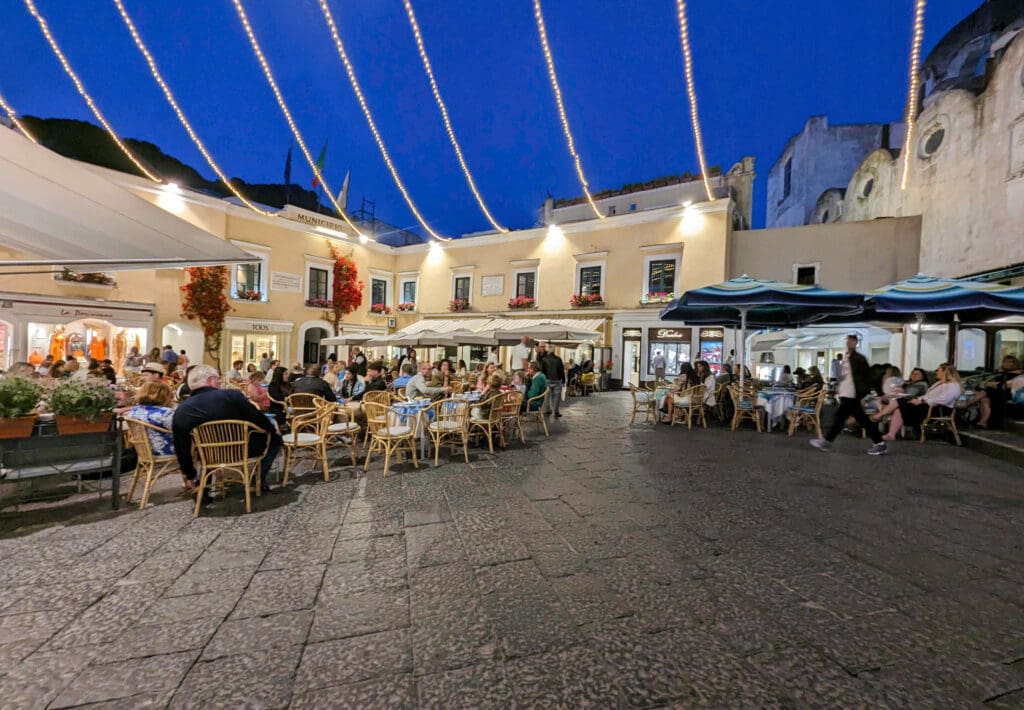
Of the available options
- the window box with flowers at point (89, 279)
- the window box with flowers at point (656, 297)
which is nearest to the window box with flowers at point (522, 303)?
the window box with flowers at point (656, 297)

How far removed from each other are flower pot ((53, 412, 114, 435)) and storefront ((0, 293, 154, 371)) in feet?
36.9

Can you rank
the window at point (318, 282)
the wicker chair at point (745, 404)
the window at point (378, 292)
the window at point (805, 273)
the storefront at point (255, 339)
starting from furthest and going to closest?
the window at point (378, 292) < the window at point (318, 282) < the storefront at point (255, 339) < the window at point (805, 273) < the wicker chair at point (745, 404)

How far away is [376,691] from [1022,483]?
6.54m

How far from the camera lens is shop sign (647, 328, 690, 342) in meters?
16.0

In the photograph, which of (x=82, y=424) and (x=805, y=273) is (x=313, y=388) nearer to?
(x=82, y=424)

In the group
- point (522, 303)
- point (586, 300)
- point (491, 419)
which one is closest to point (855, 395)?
point (491, 419)

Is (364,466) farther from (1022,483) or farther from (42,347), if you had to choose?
(42,347)

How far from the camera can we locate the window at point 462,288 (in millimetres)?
20703

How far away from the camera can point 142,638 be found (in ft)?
6.57

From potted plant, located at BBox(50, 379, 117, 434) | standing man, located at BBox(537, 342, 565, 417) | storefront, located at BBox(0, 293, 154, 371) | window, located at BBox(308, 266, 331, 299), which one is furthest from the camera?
window, located at BBox(308, 266, 331, 299)

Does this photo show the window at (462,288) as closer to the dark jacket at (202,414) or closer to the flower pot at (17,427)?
the dark jacket at (202,414)

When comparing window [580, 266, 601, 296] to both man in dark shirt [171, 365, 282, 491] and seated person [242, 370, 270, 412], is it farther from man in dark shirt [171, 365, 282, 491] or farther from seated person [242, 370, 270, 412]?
man in dark shirt [171, 365, 282, 491]

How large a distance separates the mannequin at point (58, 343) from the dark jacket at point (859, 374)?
61.9 feet

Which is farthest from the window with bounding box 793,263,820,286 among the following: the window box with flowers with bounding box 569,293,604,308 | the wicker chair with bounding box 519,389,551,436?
the wicker chair with bounding box 519,389,551,436
